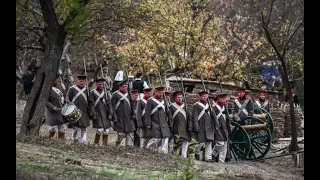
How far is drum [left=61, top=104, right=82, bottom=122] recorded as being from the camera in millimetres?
12047

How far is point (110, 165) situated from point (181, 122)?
344 cm

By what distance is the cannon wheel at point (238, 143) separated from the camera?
43.8 feet

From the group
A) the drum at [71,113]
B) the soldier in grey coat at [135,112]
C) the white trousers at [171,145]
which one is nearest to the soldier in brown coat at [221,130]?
the white trousers at [171,145]

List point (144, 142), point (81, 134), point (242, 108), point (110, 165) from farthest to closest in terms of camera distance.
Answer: point (242, 108) → point (144, 142) → point (81, 134) → point (110, 165)

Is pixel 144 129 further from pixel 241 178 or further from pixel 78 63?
pixel 78 63

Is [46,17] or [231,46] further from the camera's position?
[231,46]

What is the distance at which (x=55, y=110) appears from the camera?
12.9 metres

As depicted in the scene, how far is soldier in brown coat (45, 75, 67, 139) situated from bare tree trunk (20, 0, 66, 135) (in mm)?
603

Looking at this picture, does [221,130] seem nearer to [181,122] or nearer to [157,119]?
[181,122]

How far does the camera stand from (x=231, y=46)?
22.8 metres

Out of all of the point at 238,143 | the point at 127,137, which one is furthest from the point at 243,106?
the point at 127,137

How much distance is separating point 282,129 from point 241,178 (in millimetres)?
9398

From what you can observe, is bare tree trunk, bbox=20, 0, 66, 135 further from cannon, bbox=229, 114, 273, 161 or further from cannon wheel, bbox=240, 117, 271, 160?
cannon wheel, bbox=240, 117, 271, 160
